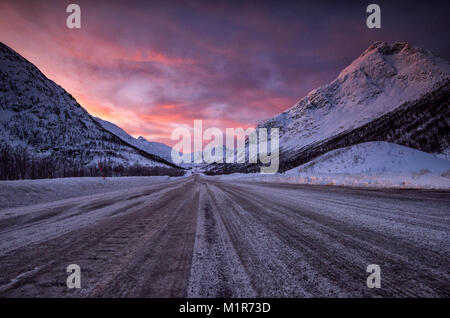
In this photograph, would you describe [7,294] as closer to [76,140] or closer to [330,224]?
[330,224]

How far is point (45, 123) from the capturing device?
114 metres

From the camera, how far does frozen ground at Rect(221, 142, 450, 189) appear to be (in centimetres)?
1085

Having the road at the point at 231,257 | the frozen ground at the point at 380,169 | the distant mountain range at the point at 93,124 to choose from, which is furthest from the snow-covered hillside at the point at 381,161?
the distant mountain range at the point at 93,124

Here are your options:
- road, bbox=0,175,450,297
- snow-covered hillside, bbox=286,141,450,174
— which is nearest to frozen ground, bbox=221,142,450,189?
snow-covered hillside, bbox=286,141,450,174

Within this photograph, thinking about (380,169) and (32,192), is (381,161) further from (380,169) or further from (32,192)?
(32,192)

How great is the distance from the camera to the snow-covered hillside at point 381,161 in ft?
51.8

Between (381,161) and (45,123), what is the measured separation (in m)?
164

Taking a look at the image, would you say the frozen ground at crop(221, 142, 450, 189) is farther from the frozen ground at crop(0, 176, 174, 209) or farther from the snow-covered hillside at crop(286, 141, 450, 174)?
the frozen ground at crop(0, 176, 174, 209)

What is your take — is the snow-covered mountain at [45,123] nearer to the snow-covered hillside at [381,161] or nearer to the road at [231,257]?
the snow-covered hillside at [381,161]

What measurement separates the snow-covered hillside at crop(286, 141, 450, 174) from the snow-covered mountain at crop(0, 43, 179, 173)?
98.6 m

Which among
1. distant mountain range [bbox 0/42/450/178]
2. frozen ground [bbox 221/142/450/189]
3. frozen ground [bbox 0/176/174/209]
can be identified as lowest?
frozen ground [bbox 0/176/174/209]

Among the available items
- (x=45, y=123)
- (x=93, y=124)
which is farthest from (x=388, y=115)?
(x=45, y=123)
